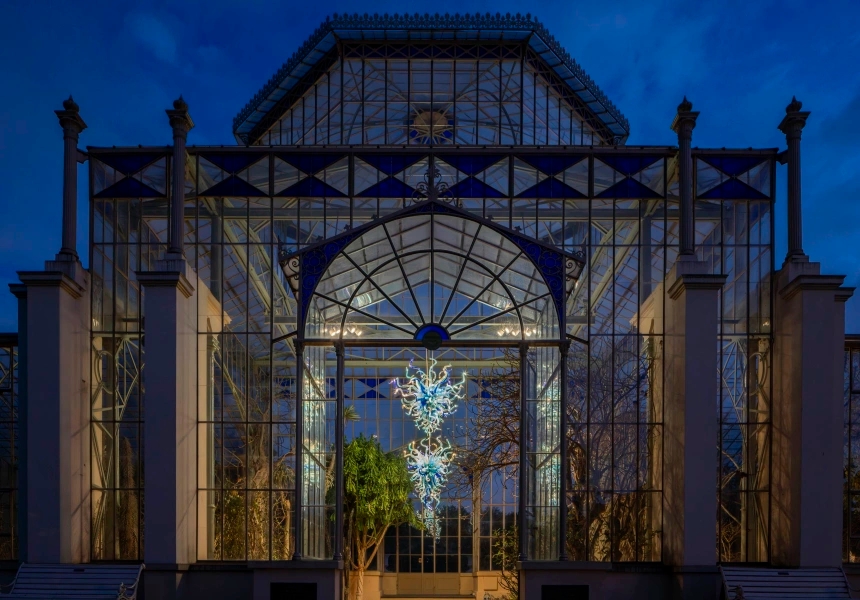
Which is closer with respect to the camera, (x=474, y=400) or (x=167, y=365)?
(x=167, y=365)

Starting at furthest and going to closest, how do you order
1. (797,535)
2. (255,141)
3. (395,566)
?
1. (395,566)
2. (255,141)
3. (797,535)

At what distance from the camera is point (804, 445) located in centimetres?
2055

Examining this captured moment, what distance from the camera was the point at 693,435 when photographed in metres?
20.5

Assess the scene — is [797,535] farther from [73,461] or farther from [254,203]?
[73,461]

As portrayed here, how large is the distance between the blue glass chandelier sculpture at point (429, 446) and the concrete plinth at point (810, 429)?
1075cm

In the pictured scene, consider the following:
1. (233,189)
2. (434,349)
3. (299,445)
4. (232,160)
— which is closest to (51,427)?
(299,445)

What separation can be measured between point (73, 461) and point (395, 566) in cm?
1621

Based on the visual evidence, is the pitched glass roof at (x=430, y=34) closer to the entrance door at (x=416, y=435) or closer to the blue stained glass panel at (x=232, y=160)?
the blue stained glass panel at (x=232, y=160)

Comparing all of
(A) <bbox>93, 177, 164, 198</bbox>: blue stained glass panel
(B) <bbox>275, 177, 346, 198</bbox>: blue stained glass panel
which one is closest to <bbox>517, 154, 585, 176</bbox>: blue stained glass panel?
(B) <bbox>275, 177, 346, 198</bbox>: blue stained glass panel

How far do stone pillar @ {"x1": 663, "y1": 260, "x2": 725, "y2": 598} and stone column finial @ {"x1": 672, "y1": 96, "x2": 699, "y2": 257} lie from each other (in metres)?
0.69

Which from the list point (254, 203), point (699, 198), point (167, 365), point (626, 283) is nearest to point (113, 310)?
point (167, 365)

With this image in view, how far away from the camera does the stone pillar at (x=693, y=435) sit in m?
20.2

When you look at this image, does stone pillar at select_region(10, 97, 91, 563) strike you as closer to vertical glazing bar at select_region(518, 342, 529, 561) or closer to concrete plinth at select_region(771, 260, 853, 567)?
vertical glazing bar at select_region(518, 342, 529, 561)

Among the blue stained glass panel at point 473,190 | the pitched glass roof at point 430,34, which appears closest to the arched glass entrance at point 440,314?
the blue stained glass panel at point 473,190
